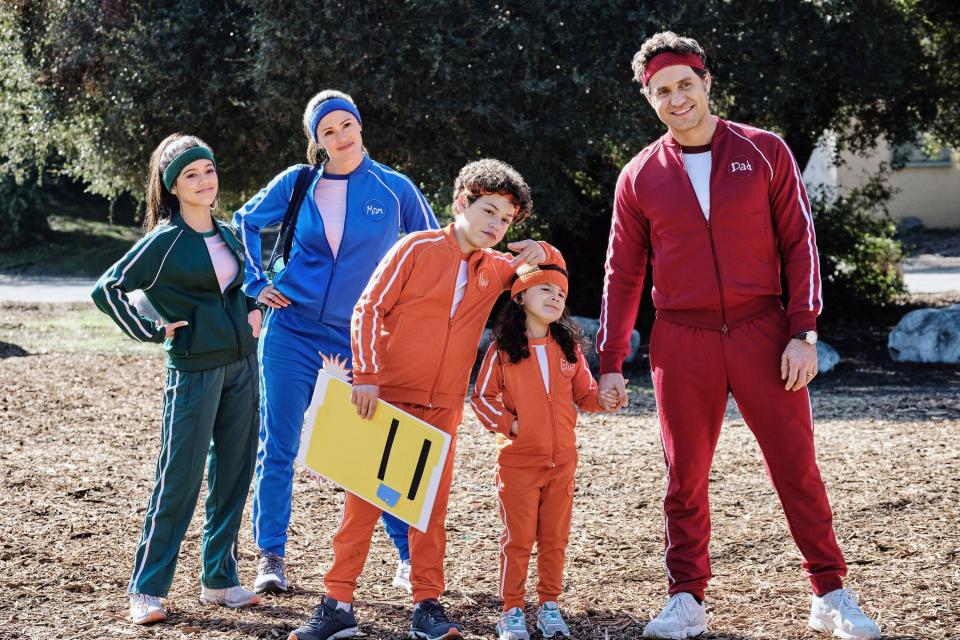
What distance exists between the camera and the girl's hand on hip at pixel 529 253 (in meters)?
4.19

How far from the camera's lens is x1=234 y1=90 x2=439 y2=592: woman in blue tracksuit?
192 inches

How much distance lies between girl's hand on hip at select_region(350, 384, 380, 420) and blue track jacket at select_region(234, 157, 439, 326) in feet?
2.77

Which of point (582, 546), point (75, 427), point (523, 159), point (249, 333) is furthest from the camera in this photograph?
point (523, 159)

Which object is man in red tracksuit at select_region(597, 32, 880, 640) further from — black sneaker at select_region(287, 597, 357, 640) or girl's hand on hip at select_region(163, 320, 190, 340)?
girl's hand on hip at select_region(163, 320, 190, 340)

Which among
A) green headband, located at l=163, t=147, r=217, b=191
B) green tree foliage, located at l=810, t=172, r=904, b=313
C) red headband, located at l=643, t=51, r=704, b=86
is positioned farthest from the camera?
green tree foliage, located at l=810, t=172, r=904, b=313

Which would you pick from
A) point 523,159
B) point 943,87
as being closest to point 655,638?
point 523,159

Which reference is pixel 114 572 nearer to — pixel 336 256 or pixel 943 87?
pixel 336 256

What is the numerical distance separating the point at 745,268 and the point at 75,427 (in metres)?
6.33

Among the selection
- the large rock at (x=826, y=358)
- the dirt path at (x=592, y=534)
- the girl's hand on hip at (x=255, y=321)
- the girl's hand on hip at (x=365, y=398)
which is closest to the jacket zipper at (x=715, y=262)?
the dirt path at (x=592, y=534)

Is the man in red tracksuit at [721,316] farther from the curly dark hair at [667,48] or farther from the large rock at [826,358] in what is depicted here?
the large rock at [826,358]

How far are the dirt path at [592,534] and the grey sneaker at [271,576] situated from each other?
97mm

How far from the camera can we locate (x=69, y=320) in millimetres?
15836

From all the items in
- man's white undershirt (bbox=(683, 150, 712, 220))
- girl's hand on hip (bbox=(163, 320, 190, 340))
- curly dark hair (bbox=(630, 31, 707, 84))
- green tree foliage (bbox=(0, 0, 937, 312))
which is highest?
green tree foliage (bbox=(0, 0, 937, 312))

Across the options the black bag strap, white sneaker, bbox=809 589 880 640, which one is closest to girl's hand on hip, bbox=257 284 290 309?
the black bag strap
